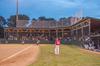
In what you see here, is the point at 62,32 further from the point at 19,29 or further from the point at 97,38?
the point at 97,38

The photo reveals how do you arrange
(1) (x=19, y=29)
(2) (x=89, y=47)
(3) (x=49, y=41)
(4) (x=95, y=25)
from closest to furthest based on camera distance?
(2) (x=89, y=47) → (4) (x=95, y=25) → (3) (x=49, y=41) → (1) (x=19, y=29)

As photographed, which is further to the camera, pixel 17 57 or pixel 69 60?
pixel 17 57

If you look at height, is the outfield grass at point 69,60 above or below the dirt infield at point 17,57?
above

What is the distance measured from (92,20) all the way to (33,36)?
36.2 m

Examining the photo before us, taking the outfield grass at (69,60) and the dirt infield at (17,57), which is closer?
the outfield grass at (69,60)

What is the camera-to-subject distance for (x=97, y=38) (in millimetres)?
39625

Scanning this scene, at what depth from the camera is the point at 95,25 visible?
47.5m

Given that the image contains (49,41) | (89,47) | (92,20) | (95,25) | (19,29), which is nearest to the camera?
(89,47)

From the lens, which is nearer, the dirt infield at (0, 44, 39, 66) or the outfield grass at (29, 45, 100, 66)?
the outfield grass at (29, 45, 100, 66)

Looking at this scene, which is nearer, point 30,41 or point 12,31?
point 30,41

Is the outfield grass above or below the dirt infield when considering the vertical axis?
above

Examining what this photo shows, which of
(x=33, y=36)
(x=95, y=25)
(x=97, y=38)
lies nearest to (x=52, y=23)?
(x=33, y=36)

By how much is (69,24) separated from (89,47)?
35.1 meters

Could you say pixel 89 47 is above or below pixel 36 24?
below
